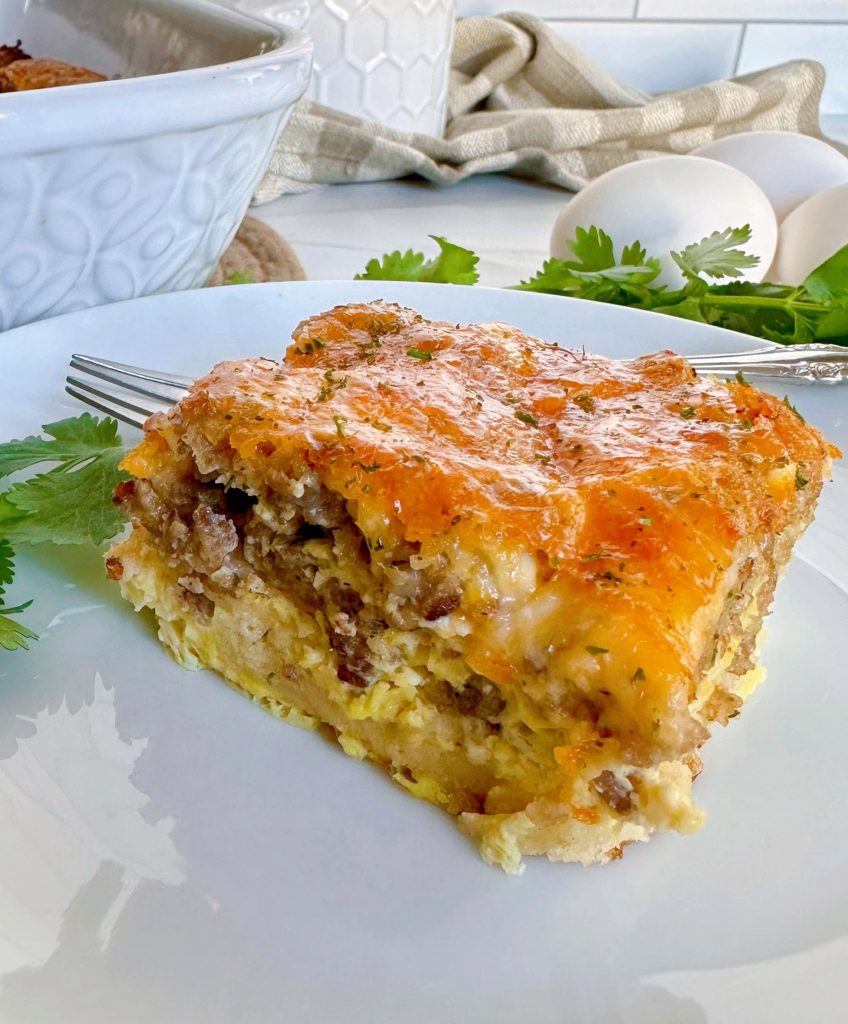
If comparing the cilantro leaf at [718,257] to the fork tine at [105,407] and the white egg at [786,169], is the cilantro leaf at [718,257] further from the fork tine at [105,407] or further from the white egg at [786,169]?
the fork tine at [105,407]

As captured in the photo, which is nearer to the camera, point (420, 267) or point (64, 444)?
point (64, 444)

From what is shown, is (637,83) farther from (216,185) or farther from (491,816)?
(491,816)

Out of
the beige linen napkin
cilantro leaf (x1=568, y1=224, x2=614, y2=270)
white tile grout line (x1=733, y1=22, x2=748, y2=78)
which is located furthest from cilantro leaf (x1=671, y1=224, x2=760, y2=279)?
white tile grout line (x1=733, y1=22, x2=748, y2=78)

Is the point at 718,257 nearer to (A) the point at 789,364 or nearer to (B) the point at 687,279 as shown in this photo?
(B) the point at 687,279

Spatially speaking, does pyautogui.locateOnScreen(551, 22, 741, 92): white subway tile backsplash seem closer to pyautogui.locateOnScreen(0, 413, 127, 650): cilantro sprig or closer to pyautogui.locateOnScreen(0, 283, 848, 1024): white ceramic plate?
pyautogui.locateOnScreen(0, 413, 127, 650): cilantro sprig

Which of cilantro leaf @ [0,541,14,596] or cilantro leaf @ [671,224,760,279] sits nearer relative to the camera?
cilantro leaf @ [0,541,14,596]

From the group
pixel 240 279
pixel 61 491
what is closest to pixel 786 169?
pixel 240 279

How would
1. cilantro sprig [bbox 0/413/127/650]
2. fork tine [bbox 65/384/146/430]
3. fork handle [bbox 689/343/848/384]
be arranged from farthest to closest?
fork handle [bbox 689/343/848/384] → fork tine [bbox 65/384/146/430] → cilantro sprig [bbox 0/413/127/650]
